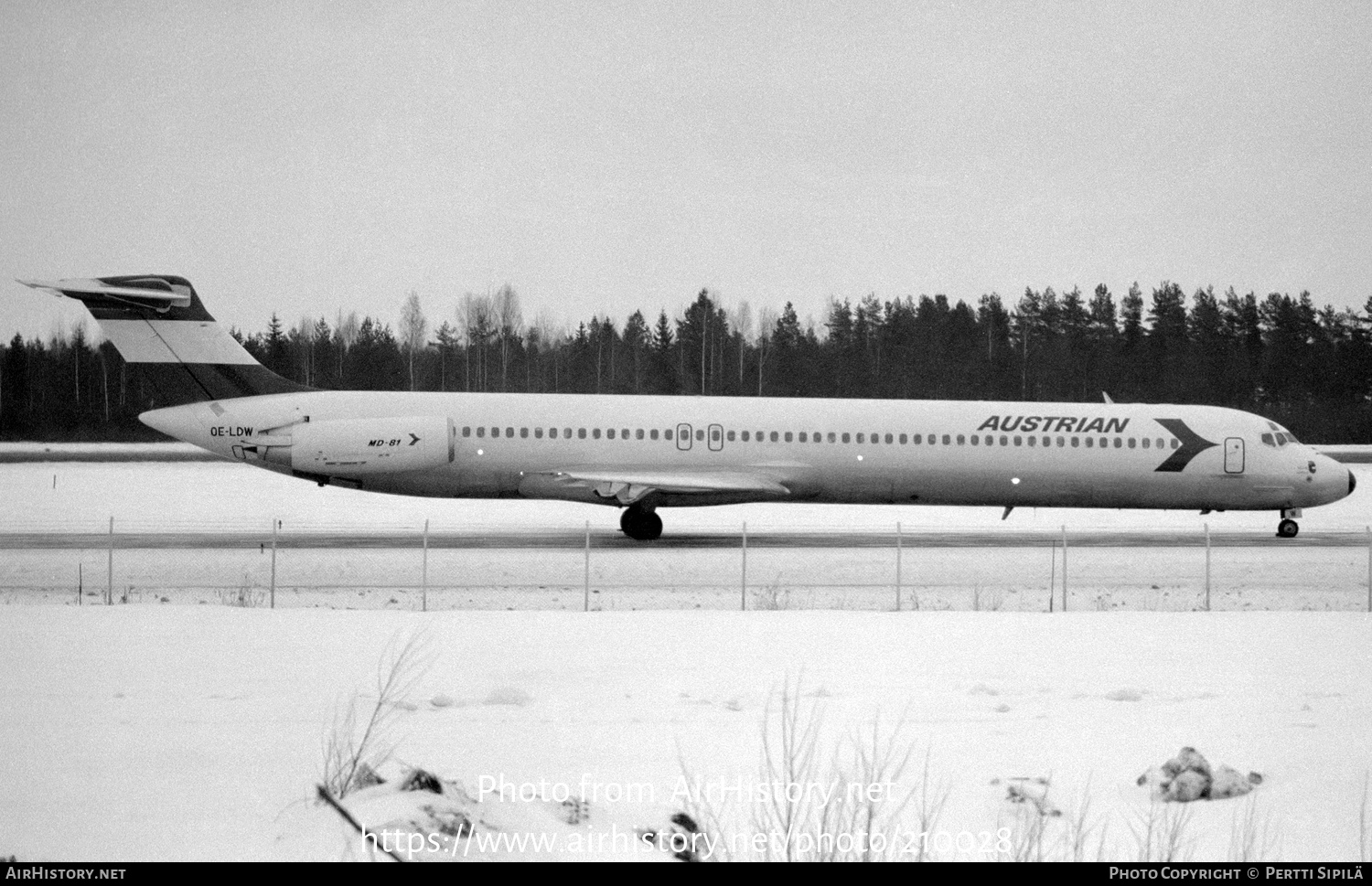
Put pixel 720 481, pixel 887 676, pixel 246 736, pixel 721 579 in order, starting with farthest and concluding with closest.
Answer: pixel 720 481 < pixel 721 579 < pixel 887 676 < pixel 246 736

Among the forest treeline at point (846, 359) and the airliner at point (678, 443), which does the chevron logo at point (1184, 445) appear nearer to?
the airliner at point (678, 443)

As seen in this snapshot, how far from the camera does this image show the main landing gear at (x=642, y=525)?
26.0 meters

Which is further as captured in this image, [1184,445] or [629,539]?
[1184,445]

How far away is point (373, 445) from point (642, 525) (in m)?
5.56

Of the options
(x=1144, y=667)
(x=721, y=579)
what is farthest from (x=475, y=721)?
(x=721, y=579)

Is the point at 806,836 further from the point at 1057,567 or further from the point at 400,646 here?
the point at 1057,567

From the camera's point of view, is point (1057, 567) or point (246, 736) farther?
point (1057, 567)

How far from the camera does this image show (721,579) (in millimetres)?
20016

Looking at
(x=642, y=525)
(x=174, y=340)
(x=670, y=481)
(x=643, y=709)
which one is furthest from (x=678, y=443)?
(x=643, y=709)

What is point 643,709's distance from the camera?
1060 centimetres

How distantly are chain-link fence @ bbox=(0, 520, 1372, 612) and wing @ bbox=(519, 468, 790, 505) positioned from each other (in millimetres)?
1014

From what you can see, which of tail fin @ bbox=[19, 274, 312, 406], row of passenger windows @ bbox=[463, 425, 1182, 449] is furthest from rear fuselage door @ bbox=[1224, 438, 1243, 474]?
tail fin @ bbox=[19, 274, 312, 406]

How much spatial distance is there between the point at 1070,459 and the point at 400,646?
58.3ft

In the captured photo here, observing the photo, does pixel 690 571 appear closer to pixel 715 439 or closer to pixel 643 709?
pixel 715 439
